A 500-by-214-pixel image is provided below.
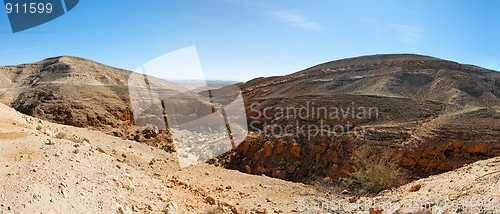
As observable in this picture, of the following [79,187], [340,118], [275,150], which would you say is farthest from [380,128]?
[79,187]

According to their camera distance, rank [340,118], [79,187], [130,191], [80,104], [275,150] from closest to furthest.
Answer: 1. [79,187]
2. [130,191]
3. [275,150]
4. [340,118]
5. [80,104]

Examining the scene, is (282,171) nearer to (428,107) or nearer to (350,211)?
(350,211)

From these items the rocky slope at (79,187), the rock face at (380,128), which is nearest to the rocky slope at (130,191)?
the rocky slope at (79,187)

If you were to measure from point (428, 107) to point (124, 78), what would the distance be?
93.7 ft

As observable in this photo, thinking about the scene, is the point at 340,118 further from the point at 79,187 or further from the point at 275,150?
the point at 79,187

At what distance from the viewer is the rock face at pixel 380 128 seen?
13.2 metres

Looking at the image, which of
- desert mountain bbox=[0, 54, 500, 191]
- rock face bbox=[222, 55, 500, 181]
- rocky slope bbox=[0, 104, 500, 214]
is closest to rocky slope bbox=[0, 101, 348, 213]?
rocky slope bbox=[0, 104, 500, 214]

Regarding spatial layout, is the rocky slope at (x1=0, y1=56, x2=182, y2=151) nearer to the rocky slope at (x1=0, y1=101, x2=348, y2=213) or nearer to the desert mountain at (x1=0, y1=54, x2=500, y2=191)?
the desert mountain at (x1=0, y1=54, x2=500, y2=191)

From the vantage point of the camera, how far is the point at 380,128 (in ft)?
51.8

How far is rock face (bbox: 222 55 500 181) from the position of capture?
520 inches

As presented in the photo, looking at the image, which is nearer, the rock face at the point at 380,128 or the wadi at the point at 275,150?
the wadi at the point at 275,150

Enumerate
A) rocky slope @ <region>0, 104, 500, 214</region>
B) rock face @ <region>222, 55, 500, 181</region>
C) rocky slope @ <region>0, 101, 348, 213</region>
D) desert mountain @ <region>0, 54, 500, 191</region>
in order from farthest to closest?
desert mountain @ <region>0, 54, 500, 191</region>, rock face @ <region>222, 55, 500, 181</region>, rocky slope @ <region>0, 104, 500, 214</region>, rocky slope @ <region>0, 101, 348, 213</region>

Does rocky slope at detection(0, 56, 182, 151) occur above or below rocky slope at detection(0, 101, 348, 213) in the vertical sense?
below

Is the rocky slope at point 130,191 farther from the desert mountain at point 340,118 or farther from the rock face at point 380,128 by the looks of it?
the rock face at point 380,128
